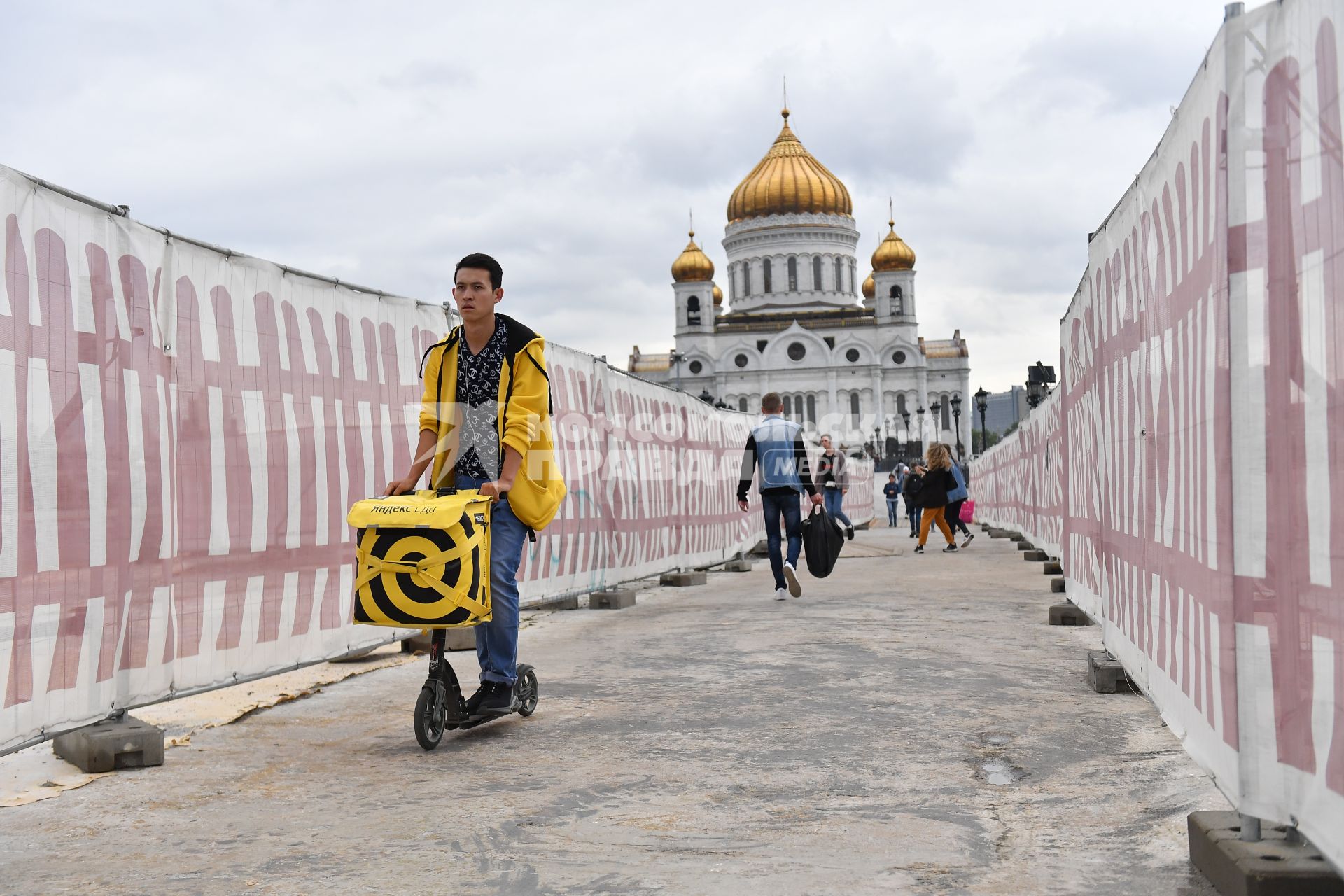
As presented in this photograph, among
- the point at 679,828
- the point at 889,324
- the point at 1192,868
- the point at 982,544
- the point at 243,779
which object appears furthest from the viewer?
the point at 889,324

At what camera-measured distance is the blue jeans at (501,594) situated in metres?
5.06

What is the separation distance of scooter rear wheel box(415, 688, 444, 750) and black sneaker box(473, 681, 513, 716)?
0.26 metres

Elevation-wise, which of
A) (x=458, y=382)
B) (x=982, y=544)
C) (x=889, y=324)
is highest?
(x=889, y=324)

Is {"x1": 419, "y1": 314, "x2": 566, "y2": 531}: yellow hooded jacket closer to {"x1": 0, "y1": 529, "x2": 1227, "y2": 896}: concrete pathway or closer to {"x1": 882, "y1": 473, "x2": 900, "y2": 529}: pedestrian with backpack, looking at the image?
{"x1": 0, "y1": 529, "x2": 1227, "y2": 896}: concrete pathway

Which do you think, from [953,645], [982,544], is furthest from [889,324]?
[953,645]

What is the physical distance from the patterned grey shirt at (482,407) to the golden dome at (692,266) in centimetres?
11092

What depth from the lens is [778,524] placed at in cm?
1138

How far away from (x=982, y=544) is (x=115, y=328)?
18645 millimetres

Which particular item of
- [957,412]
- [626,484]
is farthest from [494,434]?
[957,412]

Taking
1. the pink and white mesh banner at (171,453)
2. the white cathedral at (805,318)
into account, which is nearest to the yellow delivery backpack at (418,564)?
the pink and white mesh banner at (171,453)

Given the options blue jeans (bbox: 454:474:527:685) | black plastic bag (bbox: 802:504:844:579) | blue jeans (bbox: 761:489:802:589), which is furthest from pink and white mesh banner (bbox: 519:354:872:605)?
blue jeans (bbox: 454:474:527:685)

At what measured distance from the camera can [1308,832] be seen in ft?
9.23

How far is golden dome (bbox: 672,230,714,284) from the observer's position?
115125 millimetres

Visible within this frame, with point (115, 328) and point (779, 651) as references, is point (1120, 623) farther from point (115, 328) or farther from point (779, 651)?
point (115, 328)
